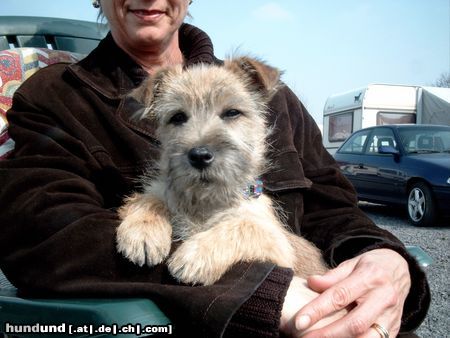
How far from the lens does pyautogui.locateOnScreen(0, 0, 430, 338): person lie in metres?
1.75

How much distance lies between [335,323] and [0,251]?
1.43 meters

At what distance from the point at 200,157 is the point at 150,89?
663 mm

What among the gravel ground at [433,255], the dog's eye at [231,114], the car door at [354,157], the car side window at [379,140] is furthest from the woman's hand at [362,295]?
the car door at [354,157]

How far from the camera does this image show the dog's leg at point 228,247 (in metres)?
1.92

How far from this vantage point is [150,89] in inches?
104

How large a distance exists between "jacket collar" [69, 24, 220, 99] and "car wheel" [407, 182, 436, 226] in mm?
7011

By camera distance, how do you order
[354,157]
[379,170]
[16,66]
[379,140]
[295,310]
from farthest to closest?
[354,157]
[379,140]
[379,170]
[16,66]
[295,310]

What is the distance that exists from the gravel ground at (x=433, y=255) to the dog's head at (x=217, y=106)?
9.49 feet

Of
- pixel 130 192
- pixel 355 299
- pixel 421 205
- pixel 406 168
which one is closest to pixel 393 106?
pixel 406 168

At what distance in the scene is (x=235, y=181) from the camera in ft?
7.76

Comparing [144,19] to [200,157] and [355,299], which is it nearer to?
[200,157]

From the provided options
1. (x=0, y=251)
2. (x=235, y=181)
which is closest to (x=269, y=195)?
(x=235, y=181)

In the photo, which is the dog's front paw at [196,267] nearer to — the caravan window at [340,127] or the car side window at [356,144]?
the car side window at [356,144]

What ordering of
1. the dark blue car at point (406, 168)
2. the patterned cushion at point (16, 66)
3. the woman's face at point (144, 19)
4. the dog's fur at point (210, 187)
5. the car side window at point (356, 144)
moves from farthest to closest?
the car side window at point (356, 144), the dark blue car at point (406, 168), the patterned cushion at point (16, 66), the woman's face at point (144, 19), the dog's fur at point (210, 187)
